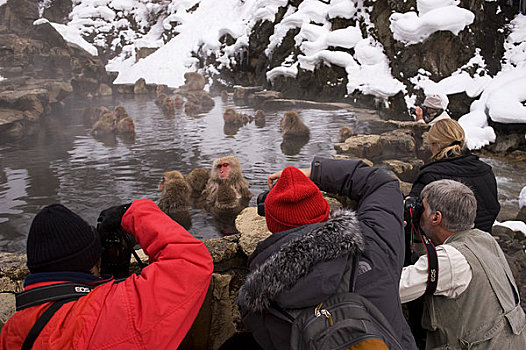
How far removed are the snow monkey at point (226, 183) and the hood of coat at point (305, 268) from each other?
3.04 metres

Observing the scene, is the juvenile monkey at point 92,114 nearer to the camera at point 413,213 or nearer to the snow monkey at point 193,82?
the snow monkey at point 193,82

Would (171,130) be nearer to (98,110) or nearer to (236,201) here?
(98,110)

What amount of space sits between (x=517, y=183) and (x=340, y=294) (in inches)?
216

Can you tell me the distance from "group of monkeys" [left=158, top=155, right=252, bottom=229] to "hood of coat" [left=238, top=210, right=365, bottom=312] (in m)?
2.88

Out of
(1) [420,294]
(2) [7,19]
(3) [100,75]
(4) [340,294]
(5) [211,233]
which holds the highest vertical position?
(2) [7,19]

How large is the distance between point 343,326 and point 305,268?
153 millimetres

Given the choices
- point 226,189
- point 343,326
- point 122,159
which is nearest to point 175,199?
point 226,189

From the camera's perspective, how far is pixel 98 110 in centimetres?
975

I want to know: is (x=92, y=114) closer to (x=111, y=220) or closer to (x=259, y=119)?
(x=259, y=119)

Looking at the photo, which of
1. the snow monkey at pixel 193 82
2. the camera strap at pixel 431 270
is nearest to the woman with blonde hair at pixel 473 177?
the camera strap at pixel 431 270

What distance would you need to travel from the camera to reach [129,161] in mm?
5793

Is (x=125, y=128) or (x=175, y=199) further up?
(x=125, y=128)

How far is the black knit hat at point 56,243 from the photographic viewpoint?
885 millimetres

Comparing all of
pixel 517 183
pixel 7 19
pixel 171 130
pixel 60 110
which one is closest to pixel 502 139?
pixel 517 183
